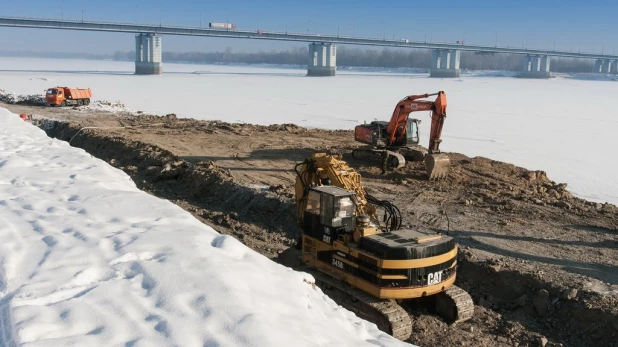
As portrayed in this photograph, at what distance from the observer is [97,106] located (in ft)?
132

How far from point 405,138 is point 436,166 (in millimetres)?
2396

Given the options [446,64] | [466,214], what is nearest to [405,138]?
[466,214]

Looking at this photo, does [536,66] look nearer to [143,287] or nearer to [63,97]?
[63,97]

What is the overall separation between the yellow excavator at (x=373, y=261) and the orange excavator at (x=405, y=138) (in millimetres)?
8596

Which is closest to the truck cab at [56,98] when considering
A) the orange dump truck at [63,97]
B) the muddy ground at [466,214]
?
the orange dump truck at [63,97]

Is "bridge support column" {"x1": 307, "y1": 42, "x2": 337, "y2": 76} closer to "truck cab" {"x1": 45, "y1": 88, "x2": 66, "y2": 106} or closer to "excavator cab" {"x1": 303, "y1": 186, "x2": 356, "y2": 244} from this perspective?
"truck cab" {"x1": 45, "y1": 88, "x2": 66, "y2": 106}

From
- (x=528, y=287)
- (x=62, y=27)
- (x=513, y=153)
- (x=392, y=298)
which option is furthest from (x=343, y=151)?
(x=62, y=27)

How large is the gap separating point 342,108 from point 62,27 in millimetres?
73401

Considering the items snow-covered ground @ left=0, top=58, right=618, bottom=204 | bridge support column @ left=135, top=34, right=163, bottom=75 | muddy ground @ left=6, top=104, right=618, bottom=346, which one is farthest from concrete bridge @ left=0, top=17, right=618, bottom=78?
muddy ground @ left=6, top=104, right=618, bottom=346

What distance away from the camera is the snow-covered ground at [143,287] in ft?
18.8

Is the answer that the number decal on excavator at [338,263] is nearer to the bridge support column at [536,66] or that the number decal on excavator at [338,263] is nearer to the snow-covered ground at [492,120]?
the snow-covered ground at [492,120]

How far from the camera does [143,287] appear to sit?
6707 millimetres

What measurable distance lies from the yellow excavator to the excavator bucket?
A: 27.2 ft

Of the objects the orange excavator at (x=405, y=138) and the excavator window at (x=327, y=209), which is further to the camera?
the orange excavator at (x=405, y=138)
